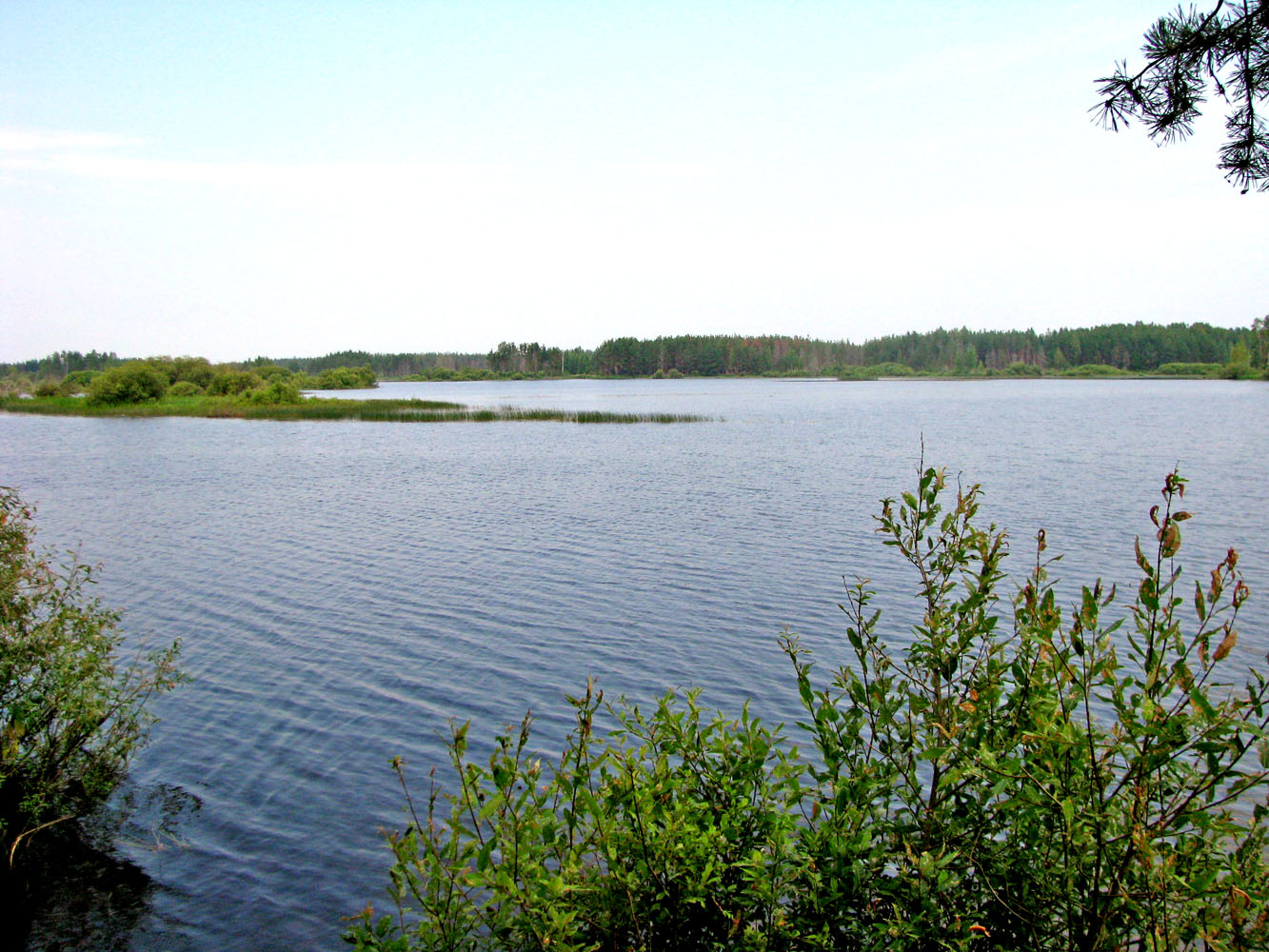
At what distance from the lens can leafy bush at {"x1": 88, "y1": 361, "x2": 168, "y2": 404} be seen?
79.5m

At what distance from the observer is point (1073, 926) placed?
10.2ft

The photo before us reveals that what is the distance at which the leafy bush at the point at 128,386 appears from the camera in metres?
79.5

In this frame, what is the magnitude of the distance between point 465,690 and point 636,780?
26.0 feet

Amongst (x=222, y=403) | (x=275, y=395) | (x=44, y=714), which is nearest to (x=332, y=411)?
(x=275, y=395)

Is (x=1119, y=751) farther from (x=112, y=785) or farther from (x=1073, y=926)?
(x=112, y=785)

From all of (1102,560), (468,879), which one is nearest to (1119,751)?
(468,879)

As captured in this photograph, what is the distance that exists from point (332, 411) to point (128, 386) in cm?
2541

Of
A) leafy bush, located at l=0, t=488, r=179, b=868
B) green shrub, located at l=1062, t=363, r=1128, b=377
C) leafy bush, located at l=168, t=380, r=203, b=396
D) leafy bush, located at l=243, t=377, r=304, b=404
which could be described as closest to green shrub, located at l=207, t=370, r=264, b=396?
leafy bush, located at l=168, t=380, r=203, b=396

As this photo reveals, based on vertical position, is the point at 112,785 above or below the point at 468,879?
below

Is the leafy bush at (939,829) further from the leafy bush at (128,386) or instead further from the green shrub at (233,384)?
the green shrub at (233,384)

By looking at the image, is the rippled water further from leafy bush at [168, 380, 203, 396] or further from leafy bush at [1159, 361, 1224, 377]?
leafy bush at [1159, 361, 1224, 377]

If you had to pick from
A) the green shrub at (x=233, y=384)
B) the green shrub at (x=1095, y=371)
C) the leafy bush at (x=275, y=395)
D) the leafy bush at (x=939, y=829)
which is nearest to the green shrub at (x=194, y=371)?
the green shrub at (x=233, y=384)

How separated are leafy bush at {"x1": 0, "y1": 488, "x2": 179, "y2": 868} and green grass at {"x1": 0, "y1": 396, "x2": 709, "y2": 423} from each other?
5522 cm

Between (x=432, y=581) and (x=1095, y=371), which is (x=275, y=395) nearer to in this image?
(x=432, y=581)
